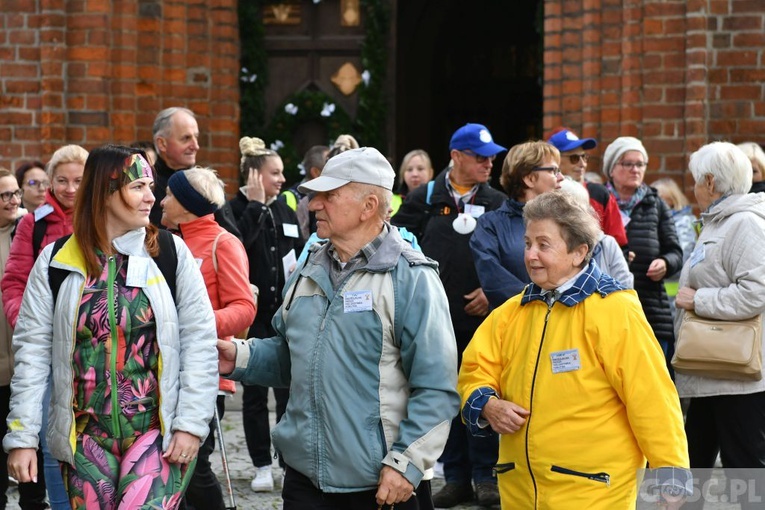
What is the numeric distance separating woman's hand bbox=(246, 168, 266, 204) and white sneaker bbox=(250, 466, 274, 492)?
1665 mm

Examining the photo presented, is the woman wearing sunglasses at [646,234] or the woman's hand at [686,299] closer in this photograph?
the woman's hand at [686,299]

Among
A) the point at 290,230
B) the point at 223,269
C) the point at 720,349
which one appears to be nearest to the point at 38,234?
the point at 223,269

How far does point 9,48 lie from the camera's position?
10242 millimetres

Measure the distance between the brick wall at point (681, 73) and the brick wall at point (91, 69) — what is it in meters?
3.46

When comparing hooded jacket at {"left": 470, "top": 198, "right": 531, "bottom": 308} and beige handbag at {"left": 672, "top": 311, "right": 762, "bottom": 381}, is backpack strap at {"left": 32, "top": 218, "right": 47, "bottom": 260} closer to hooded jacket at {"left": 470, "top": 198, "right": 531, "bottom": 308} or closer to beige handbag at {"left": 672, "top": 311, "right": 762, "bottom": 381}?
hooded jacket at {"left": 470, "top": 198, "right": 531, "bottom": 308}

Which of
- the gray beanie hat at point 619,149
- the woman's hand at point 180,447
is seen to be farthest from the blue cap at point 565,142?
the woman's hand at point 180,447

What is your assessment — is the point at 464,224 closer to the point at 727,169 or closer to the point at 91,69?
the point at 727,169

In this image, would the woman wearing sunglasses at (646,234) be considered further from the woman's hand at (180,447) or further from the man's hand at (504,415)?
the woman's hand at (180,447)

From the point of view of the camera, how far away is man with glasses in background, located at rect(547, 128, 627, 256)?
7.05 m

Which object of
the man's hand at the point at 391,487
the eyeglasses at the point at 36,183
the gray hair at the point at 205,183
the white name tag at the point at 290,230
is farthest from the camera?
the eyeglasses at the point at 36,183

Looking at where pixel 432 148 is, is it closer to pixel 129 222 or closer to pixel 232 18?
pixel 232 18

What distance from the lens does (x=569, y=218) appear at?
419 centimetres

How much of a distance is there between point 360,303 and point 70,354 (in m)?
1.03

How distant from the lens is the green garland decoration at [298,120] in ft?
35.9
